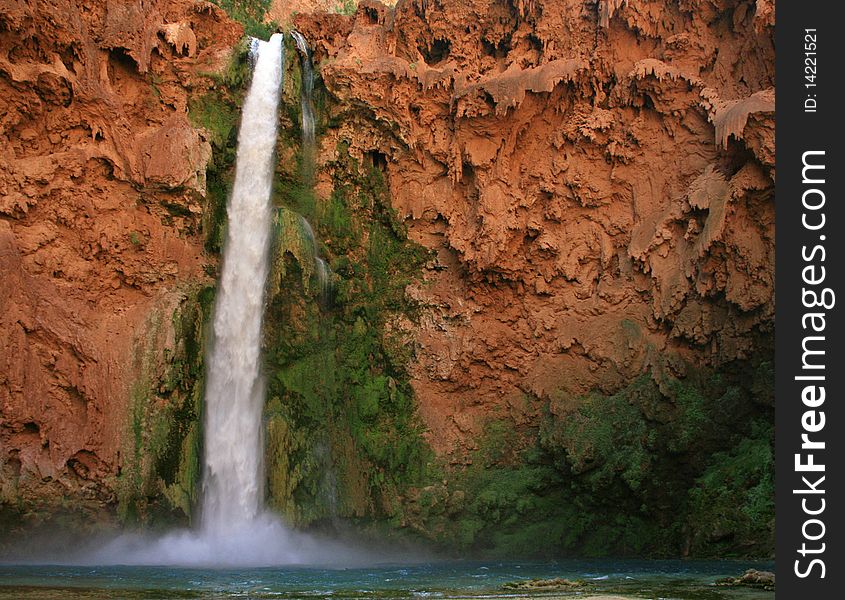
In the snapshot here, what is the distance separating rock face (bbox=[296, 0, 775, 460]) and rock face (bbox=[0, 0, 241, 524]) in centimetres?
470

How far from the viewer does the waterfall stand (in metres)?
23.9

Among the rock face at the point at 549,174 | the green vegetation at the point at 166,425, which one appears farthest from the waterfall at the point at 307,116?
the green vegetation at the point at 166,425

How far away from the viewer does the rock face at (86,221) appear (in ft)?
63.9

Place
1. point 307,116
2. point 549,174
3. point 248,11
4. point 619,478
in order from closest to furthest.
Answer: point 619,478 < point 549,174 < point 307,116 < point 248,11

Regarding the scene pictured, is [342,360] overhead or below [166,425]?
overhead

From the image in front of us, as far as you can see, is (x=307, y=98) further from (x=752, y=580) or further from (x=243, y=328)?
(x=752, y=580)

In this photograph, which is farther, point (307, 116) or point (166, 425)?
point (307, 116)

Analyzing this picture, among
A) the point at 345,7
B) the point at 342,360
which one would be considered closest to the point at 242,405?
the point at 342,360

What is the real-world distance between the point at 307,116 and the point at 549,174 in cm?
708

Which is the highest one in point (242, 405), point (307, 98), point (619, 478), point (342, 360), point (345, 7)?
point (345, 7)

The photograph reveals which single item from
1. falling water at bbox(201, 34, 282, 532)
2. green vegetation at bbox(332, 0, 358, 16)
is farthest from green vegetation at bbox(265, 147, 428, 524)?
green vegetation at bbox(332, 0, 358, 16)

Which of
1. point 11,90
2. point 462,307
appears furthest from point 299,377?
point 11,90

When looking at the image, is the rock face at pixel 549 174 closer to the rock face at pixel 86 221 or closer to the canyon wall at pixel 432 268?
the canyon wall at pixel 432 268

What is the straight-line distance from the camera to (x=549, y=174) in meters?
23.2
